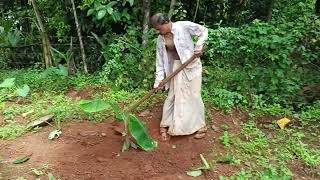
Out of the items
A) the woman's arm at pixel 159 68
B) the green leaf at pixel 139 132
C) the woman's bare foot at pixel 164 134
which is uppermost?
the woman's arm at pixel 159 68

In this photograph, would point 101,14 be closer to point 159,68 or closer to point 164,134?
point 159,68

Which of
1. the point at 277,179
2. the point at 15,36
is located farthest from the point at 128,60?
the point at 277,179

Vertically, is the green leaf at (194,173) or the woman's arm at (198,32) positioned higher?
the woman's arm at (198,32)

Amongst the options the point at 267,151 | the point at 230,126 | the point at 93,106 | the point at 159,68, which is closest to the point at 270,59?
the point at 230,126

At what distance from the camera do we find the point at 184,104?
4773mm

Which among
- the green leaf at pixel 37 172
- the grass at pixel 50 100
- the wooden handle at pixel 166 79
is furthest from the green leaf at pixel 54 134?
the wooden handle at pixel 166 79

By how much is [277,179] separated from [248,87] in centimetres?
Answer: 186

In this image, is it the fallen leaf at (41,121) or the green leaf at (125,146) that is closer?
the green leaf at (125,146)

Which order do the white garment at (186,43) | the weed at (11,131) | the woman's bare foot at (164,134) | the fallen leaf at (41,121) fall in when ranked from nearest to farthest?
1. the white garment at (186,43)
2. the woman's bare foot at (164,134)
3. the weed at (11,131)
4. the fallen leaf at (41,121)

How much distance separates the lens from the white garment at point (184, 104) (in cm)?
475

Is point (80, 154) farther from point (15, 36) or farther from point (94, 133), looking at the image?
point (15, 36)

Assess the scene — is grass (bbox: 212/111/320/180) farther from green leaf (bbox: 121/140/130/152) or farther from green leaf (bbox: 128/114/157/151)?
green leaf (bbox: 121/140/130/152)

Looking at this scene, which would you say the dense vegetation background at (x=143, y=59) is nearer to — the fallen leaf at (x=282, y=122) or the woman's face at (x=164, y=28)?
the fallen leaf at (x=282, y=122)

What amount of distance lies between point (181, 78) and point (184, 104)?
0.94ft
